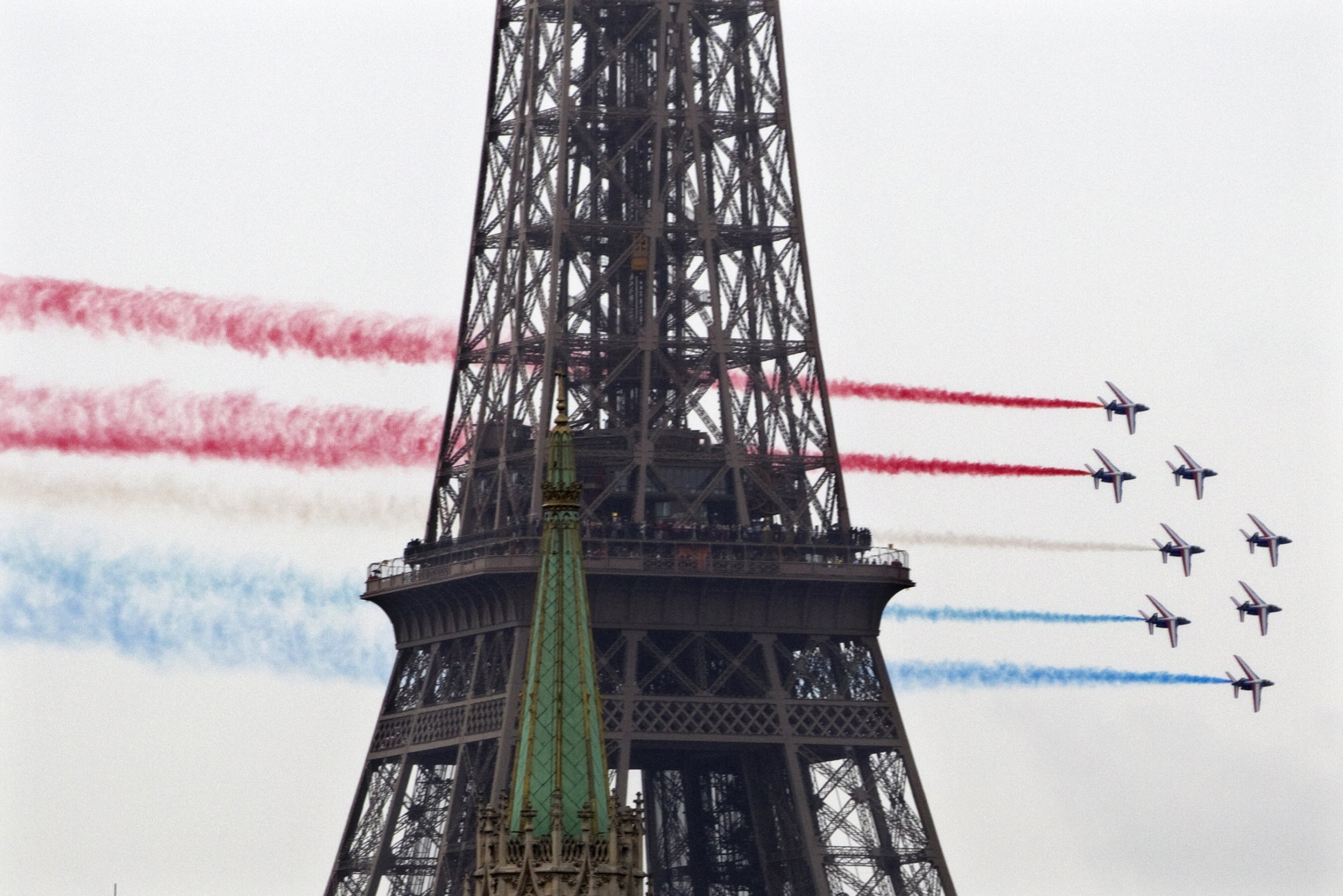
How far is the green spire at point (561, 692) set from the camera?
10469 cm

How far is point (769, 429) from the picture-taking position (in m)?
198

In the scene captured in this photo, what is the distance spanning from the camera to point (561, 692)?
10588 cm

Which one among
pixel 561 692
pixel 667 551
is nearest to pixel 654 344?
pixel 667 551

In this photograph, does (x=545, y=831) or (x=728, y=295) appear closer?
(x=545, y=831)

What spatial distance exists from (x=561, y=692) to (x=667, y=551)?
87.4 metres

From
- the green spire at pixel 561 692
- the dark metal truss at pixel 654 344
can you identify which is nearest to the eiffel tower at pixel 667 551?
the dark metal truss at pixel 654 344

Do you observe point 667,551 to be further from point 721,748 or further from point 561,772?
point 561,772

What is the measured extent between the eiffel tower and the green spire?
82.4 m

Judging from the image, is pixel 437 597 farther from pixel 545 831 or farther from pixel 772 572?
pixel 545 831

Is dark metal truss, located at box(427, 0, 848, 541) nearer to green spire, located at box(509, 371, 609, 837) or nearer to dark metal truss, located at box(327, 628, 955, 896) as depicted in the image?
dark metal truss, located at box(327, 628, 955, 896)

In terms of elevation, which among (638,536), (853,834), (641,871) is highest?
(638,536)

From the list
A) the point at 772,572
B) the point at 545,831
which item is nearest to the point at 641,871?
the point at 545,831

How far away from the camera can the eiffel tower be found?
192500 millimetres

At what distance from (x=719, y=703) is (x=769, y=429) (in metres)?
13.0
